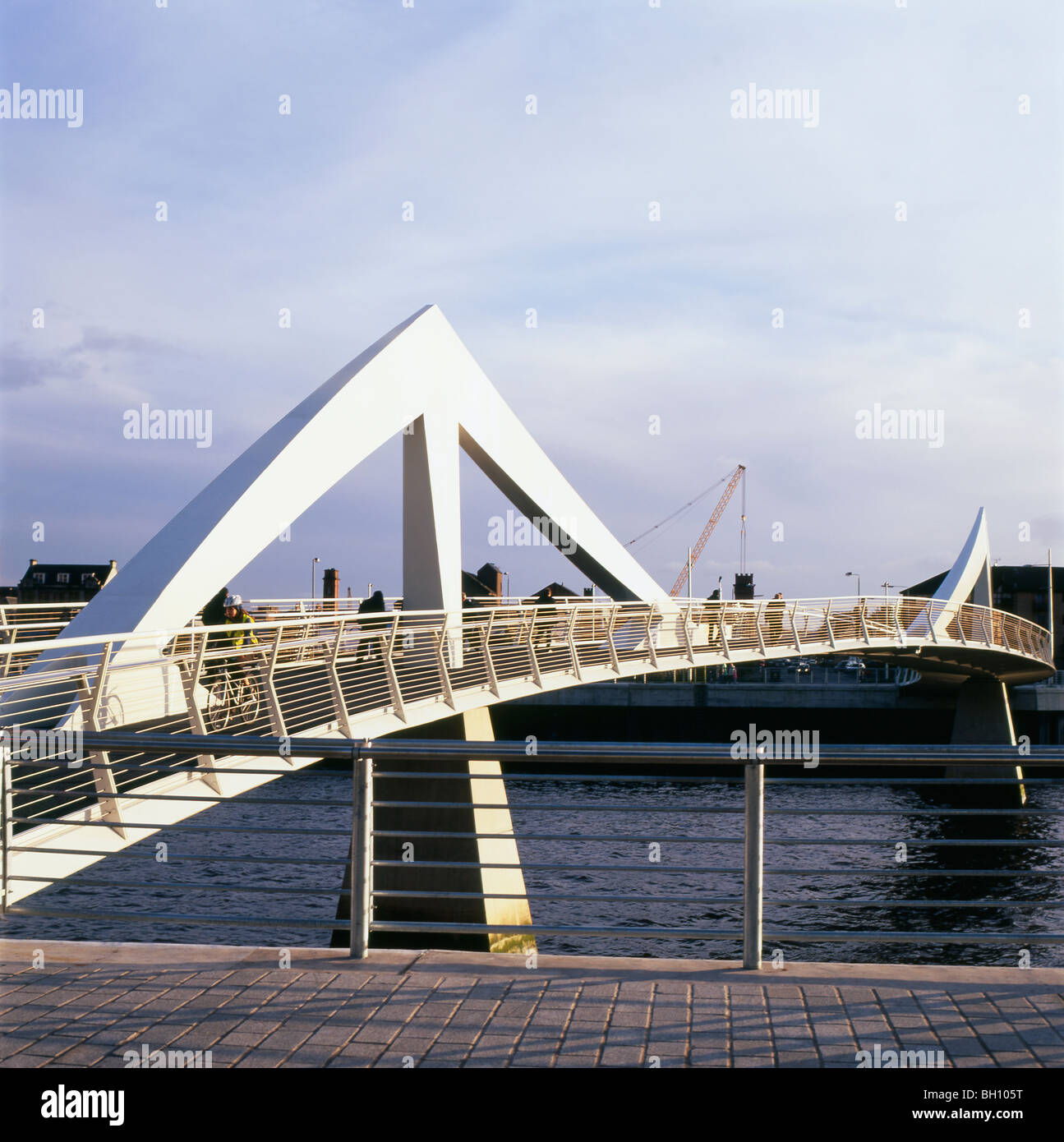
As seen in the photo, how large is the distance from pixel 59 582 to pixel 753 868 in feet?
323

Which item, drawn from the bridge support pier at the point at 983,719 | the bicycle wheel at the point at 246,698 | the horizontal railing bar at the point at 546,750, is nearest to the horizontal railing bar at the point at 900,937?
the horizontal railing bar at the point at 546,750

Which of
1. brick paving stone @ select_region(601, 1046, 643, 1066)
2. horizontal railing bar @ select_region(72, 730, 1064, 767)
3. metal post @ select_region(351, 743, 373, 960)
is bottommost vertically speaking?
brick paving stone @ select_region(601, 1046, 643, 1066)

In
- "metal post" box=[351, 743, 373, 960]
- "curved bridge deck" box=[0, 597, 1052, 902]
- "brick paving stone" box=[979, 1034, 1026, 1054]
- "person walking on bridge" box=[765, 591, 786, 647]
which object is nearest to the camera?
"brick paving stone" box=[979, 1034, 1026, 1054]

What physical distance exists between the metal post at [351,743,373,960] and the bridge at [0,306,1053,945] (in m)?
0.35

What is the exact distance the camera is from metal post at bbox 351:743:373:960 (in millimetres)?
4918

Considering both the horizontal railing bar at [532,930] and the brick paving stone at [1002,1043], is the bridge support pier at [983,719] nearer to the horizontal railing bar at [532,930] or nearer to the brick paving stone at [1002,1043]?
the horizontal railing bar at [532,930]

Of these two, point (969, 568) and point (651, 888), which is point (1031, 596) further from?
point (651, 888)

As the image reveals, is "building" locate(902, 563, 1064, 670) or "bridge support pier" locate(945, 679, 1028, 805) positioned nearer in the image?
"bridge support pier" locate(945, 679, 1028, 805)

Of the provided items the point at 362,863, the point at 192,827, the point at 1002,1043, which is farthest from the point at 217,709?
the point at 1002,1043

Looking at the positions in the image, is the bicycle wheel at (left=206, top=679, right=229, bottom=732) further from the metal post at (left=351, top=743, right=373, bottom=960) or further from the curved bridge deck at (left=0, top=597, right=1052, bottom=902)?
the metal post at (left=351, top=743, right=373, bottom=960)

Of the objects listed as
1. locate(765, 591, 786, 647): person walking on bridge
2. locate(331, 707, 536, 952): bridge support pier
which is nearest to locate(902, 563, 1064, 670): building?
locate(765, 591, 786, 647): person walking on bridge
